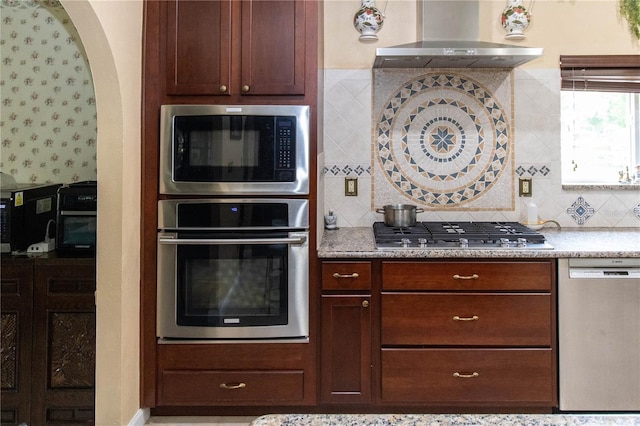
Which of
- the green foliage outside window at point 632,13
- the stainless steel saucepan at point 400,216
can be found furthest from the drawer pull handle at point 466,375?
the green foliage outside window at point 632,13

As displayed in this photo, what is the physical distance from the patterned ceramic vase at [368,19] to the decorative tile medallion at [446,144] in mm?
365

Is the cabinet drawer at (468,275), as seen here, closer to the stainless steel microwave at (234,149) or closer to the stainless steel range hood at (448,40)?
the stainless steel microwave at (234,149)

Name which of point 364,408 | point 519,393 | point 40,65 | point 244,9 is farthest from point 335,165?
point 40,65

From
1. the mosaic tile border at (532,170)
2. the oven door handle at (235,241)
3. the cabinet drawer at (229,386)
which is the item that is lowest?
the cabinet drawer at (229,386)

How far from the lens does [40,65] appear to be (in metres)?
2.94

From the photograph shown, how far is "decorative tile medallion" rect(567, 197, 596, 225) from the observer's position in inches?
123

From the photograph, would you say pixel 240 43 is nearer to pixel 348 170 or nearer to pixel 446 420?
pixel 348 170

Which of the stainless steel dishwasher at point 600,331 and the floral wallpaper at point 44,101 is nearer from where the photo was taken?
the stainless steel dishwasher at point 600,331

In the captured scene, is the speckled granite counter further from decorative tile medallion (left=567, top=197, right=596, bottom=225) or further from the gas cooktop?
decorative tile medallion (left=567, top=197, right=596, bottom=225)

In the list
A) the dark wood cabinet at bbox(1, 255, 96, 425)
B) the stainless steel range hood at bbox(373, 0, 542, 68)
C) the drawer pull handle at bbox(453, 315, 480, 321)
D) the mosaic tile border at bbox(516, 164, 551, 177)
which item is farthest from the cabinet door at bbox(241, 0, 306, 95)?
the mosaic tile border at bbox(516, 164, 551, 177)

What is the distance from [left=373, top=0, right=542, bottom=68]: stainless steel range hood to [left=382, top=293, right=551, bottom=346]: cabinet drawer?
4.10 ft

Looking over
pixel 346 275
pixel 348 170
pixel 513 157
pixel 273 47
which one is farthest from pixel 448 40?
pixel 346 275

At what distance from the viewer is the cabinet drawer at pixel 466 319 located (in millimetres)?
2398

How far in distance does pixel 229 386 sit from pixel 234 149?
1.13 meters
